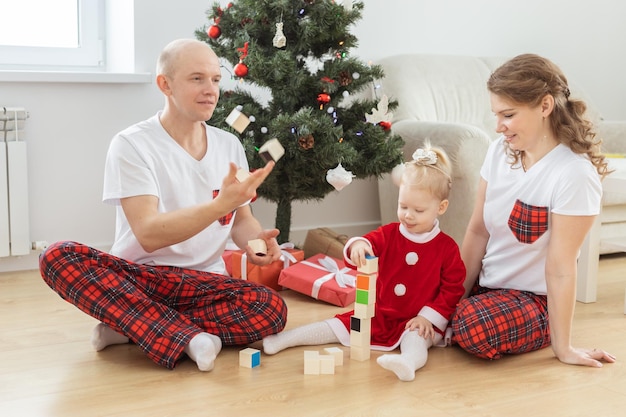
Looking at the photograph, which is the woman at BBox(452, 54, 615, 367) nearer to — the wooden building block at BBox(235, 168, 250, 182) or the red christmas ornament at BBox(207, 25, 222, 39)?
the wooden building block at BBox(235, 168, 250, 182)

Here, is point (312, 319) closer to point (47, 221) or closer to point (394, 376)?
point (394, 376)

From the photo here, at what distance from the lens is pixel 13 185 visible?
2.92 meters

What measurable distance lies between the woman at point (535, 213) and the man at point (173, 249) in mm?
589

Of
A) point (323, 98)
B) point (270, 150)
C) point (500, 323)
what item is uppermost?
point (323, 98)

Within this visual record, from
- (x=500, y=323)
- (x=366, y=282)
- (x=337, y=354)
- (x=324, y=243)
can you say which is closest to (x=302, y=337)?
(x=337, y=354)

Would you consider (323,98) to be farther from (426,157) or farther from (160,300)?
(160,300)

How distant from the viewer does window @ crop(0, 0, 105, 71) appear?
3.14m

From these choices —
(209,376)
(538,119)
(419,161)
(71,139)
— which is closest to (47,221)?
(71,139)

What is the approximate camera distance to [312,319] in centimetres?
252

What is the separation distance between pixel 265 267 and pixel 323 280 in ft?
0.78

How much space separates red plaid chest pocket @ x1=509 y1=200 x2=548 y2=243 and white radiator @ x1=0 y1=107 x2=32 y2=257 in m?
1.78

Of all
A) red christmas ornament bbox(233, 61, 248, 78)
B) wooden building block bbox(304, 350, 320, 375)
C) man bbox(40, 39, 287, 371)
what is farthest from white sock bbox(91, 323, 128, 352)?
red christmas ornament bbox(233, 61, 248, 78)

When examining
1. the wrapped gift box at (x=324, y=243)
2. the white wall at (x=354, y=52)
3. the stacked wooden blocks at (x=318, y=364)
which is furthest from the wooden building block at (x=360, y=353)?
the white wall at (x=354, y=52)

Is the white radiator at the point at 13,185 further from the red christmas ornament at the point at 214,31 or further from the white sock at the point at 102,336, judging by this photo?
the white sock at the point at 102,336
